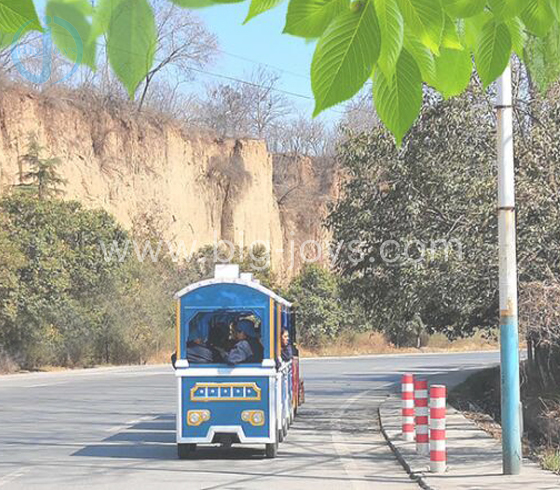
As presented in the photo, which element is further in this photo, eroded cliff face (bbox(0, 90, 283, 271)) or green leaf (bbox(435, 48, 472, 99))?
eroded cliff face (bbox(0, 90, 283, 271))

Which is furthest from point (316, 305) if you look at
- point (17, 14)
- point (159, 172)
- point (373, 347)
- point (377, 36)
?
point (17, 14)

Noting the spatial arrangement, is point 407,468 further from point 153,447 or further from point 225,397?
point 153,447

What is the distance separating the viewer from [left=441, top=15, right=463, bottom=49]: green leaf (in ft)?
8.03

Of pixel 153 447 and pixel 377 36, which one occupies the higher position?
pixel 377 36

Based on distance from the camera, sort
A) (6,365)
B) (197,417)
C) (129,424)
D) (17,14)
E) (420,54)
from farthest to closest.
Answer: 1. (6,365)
2. (129,424)
3. (197,417)
4. (420,54)
5. (17,14)

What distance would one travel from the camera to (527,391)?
68.3ft

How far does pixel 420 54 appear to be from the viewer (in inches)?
90.9

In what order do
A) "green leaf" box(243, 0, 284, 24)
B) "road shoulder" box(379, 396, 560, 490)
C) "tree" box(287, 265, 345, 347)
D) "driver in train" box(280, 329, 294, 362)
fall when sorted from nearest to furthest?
"green leaf" box(243, 0, 284, 24), "road shoulder" box(379, 396, 560, 490), "driver in train" box(280, 329, 294, 362), "tree" box(287, 265, 345, 347)

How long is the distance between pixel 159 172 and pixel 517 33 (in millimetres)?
47039

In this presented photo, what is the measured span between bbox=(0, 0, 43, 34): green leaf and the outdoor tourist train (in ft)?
37.5

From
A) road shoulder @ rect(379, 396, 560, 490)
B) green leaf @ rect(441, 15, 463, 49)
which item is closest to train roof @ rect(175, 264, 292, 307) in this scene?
road shoulder @ rect(379, 396, 560, 490)

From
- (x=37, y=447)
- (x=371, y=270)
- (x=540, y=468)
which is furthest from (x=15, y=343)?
(x=540, y=468)

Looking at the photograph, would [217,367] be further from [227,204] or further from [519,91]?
[227,204]

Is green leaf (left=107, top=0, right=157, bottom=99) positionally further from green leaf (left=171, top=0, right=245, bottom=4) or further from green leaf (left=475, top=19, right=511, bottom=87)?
green leaf (left=475, top=19, right=511, bottom=87)
